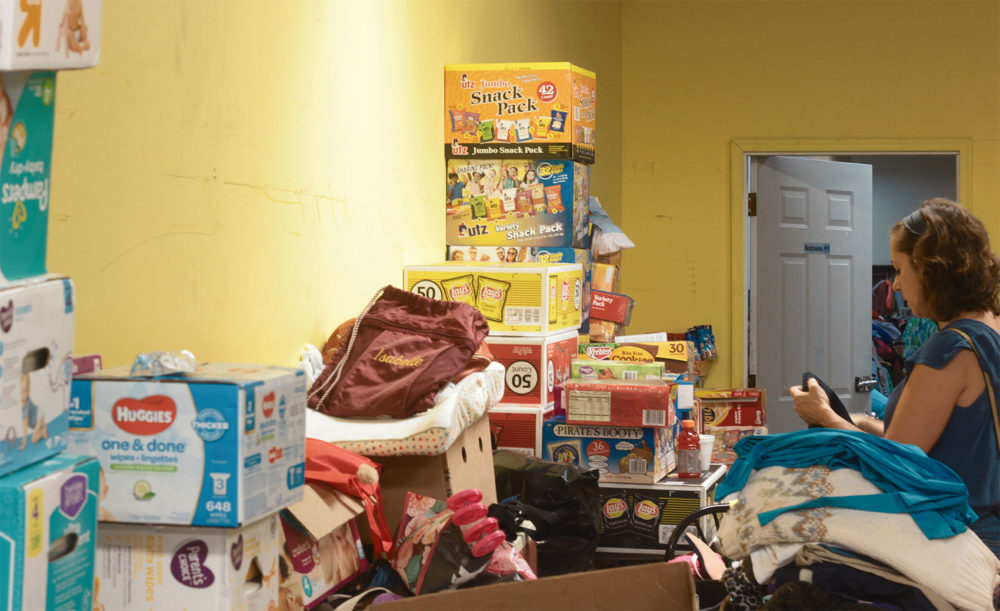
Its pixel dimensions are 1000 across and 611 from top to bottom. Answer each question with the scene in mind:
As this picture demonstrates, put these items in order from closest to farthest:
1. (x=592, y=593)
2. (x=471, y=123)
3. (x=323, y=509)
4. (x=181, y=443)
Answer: (x=181, y=443) → (x=592, y=593) → (x=323, y=509) → (x=471, y=123)

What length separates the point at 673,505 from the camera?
327 centimetres

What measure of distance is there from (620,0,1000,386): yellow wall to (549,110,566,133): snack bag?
303cm

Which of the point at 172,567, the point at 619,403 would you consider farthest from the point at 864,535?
the point at 619,403

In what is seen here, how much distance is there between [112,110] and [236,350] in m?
0.71

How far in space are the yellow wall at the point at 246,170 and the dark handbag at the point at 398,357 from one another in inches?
7.1

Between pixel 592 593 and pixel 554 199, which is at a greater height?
pixel 554 199

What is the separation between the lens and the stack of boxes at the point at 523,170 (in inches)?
157

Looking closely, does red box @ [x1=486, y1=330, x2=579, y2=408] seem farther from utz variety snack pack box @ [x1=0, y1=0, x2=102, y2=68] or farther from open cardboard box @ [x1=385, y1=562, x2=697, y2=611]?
utz variety snack pack box @ [x1=0, y1=0, x2=102, y2=68]

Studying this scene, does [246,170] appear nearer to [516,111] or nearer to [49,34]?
→ [49,34]

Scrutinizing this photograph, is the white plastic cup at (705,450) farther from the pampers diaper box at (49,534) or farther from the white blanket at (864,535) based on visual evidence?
the pampers diaper box at (49,534)

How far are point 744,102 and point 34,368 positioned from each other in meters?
6.02

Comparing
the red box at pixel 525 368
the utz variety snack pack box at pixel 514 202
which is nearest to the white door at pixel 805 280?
the utz variety snack pack box at pixel 514 202

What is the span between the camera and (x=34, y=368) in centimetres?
131

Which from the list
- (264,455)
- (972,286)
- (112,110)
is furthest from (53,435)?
(972,286)
